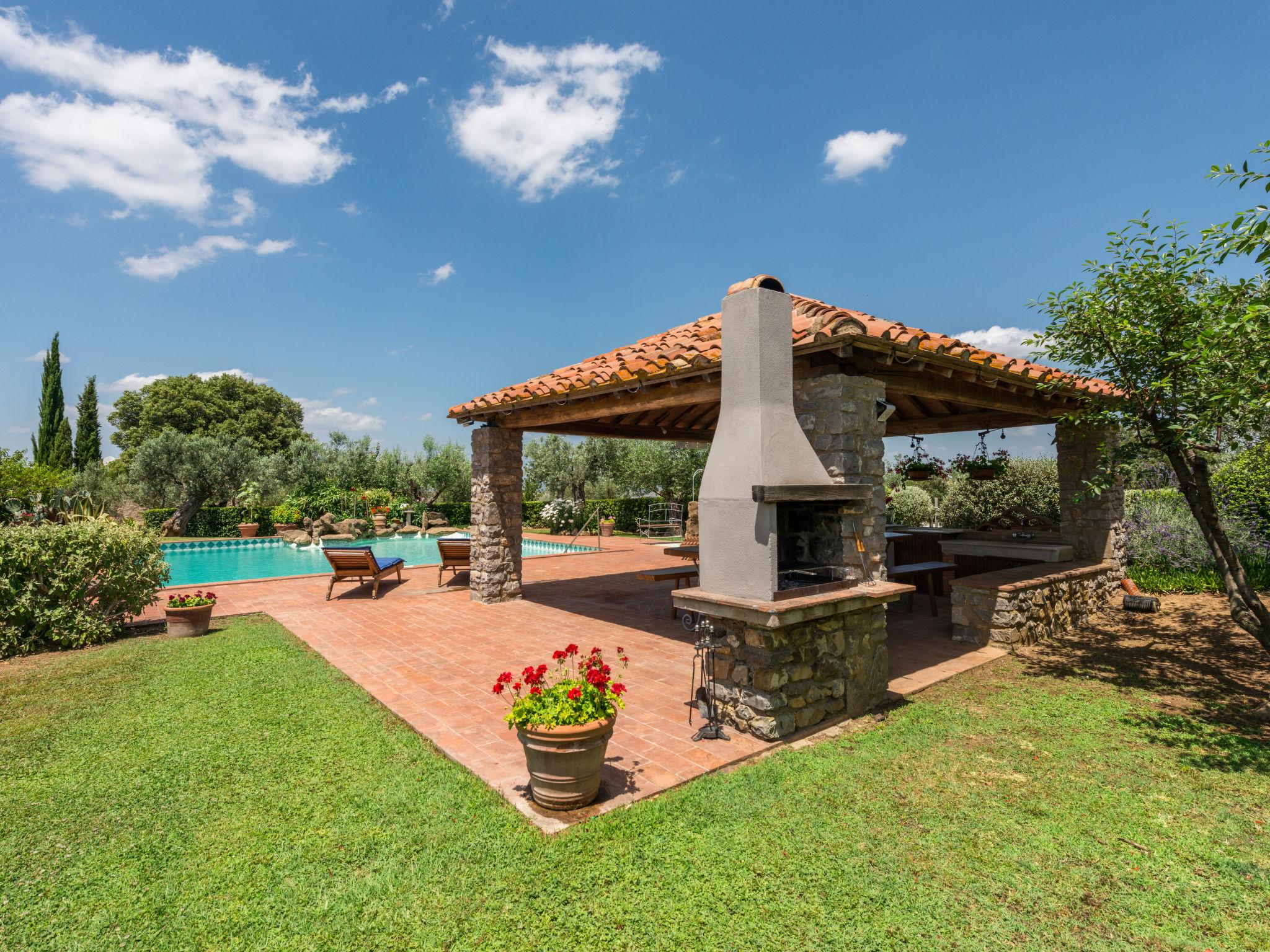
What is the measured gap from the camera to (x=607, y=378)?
672 cm

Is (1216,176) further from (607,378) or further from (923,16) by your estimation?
(923,16)

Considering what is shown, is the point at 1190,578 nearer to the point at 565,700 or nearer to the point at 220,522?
the point at 565,700

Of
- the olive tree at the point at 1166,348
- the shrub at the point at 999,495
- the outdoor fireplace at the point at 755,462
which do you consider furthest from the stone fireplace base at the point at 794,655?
the shrub at the point at 999,495

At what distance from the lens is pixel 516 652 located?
6926 mm

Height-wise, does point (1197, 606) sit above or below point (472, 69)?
below

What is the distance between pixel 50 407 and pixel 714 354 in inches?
1593

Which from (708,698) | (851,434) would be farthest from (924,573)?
(708,698)

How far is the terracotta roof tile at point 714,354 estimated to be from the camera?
15.3ft

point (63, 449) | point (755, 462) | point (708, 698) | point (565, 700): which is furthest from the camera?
point (63, 449)

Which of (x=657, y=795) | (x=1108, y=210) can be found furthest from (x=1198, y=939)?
(x=1108, y=210)

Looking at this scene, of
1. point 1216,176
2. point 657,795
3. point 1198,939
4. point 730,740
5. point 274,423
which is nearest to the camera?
point 1198,939

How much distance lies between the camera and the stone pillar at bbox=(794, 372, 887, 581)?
4906 millimetres

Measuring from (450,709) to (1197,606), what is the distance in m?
10.6

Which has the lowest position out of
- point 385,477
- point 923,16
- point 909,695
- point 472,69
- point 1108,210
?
point 909,695
